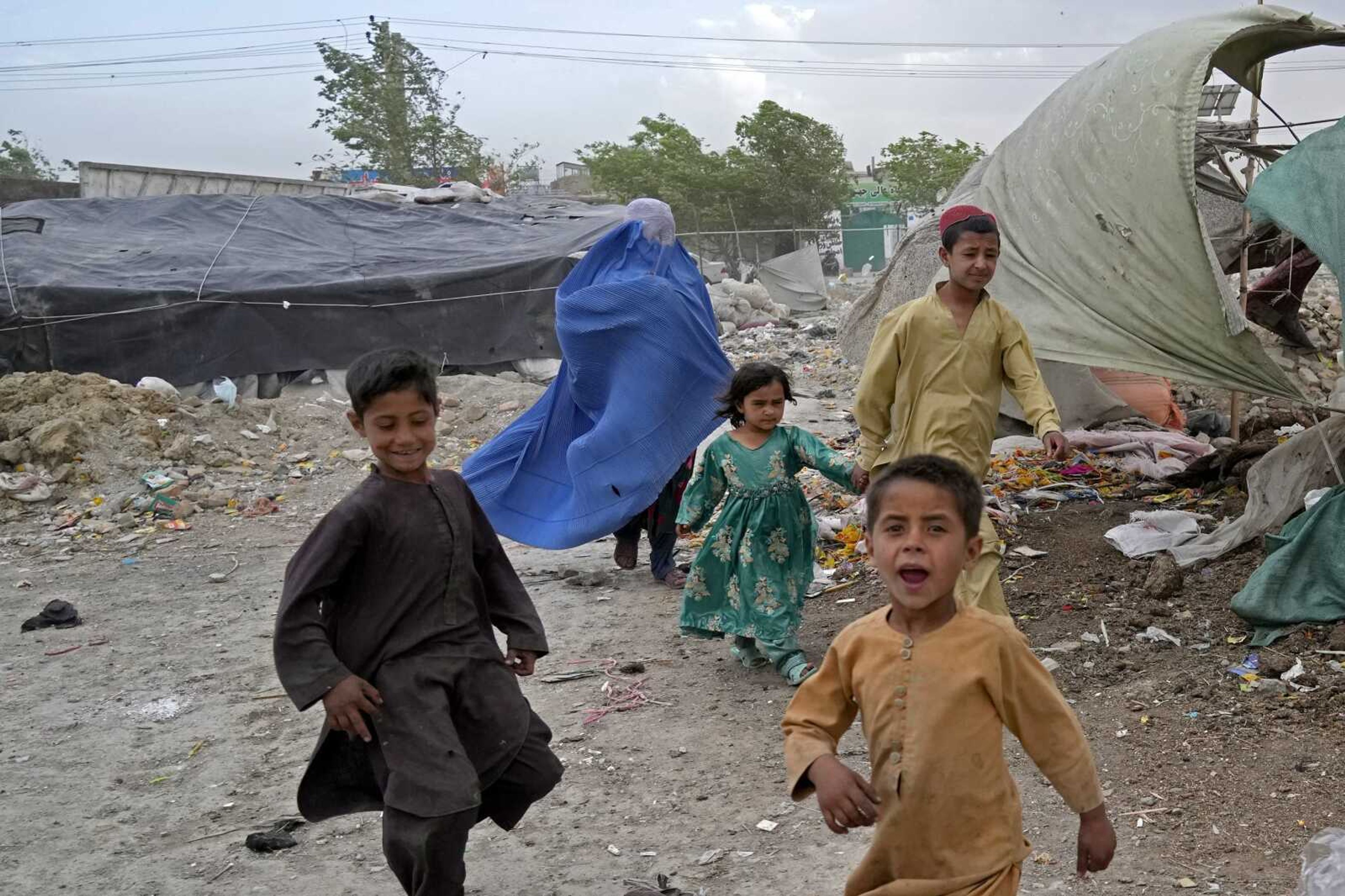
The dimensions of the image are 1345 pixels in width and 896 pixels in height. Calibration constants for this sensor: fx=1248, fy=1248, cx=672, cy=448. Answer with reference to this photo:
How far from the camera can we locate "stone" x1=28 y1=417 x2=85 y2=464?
31.7 ft

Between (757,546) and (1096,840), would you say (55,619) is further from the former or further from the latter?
(1096,840)

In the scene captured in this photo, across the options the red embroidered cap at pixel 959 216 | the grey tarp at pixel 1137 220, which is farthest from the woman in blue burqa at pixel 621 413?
the red embroidered cap at pixel 959 216

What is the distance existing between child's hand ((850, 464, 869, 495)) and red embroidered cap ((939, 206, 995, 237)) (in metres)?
0.85

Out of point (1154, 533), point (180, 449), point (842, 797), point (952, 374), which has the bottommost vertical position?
point (1154, 533)

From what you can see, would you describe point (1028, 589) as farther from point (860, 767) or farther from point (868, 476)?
point (860, 767)

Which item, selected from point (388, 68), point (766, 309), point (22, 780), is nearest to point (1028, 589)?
point (22, 780)

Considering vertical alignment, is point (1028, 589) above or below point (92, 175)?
below

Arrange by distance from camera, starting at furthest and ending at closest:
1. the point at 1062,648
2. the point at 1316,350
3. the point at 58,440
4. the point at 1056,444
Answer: the point at 58,440, the point at 1316,350, the point at 1062,648, the point at 1056,444

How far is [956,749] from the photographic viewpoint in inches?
77.2

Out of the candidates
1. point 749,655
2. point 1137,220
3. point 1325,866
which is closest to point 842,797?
point 1325,866

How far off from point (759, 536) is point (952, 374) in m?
1.02

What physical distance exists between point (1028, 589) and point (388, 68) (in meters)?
29.8

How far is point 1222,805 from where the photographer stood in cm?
332

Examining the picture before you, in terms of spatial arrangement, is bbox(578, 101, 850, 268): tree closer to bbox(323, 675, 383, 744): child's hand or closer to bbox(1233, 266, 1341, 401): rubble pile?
bbox(1233, 266, 1341, 401): rubble pile
